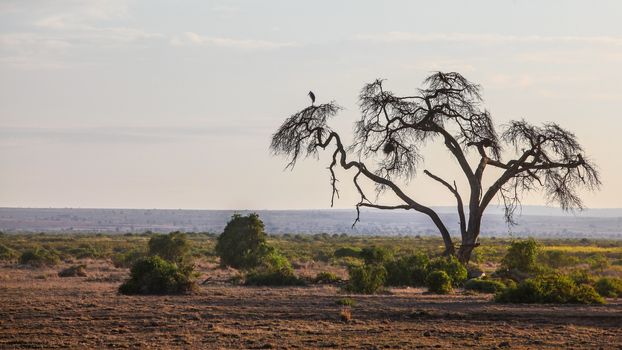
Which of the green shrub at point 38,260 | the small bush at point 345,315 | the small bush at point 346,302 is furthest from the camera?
the green shrub at point 38,260

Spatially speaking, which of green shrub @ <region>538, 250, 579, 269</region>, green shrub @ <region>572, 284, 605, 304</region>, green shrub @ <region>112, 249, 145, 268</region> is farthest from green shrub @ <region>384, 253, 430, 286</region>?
green shrub @ <region>112, 249, 145, 268</region>

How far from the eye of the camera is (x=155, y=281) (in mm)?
32250

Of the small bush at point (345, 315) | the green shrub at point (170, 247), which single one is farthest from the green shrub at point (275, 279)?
the green shrub at point (170, 247)

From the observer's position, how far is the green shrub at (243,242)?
47.4m

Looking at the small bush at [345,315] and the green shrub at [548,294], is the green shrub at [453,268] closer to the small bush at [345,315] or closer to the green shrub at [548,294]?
the green shrub at [548,294]

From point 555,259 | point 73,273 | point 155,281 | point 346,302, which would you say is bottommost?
point 346,302

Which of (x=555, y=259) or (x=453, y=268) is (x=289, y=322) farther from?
(x=555, y=259)

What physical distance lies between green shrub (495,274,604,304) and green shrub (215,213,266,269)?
63.7ft

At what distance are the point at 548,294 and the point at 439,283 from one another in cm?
446

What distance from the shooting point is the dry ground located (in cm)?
2097

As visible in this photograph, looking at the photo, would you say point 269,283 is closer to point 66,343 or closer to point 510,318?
point 510,318

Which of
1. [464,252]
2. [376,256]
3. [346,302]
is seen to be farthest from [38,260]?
[346,302]

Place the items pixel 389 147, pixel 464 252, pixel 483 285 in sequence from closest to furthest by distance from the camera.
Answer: pixel 483 285, pixel 389 147, pixel 464 252

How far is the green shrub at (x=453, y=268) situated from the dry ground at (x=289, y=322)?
9.35 feet
